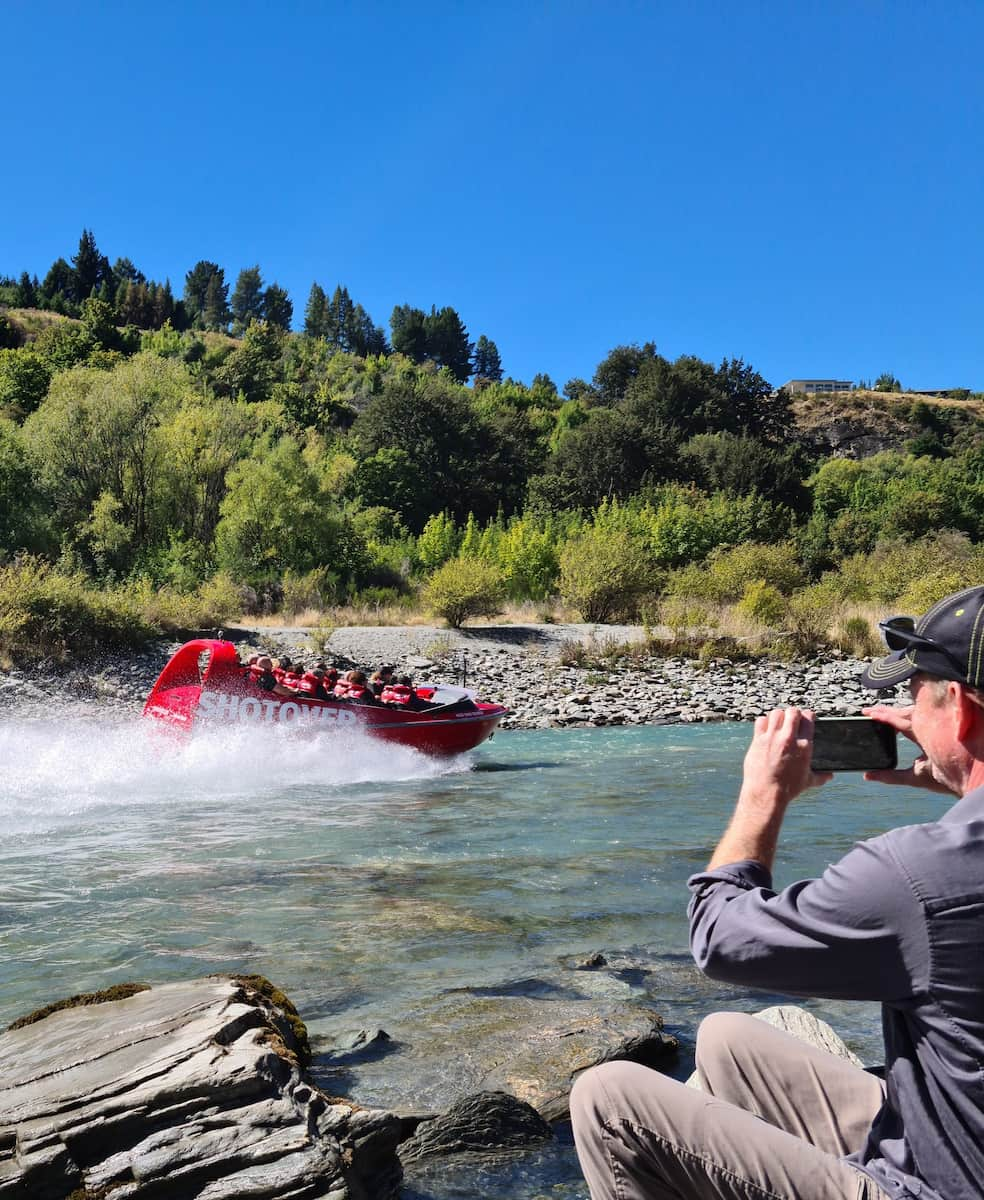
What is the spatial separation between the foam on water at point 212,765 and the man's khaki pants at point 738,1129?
1143 centimetres

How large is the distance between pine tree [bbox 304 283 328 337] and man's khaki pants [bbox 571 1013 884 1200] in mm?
118341

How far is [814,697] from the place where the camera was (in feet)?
70.5

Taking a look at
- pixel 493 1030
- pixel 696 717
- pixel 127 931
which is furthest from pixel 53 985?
pixel 696 717

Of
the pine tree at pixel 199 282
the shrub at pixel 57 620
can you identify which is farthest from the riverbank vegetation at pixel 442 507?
the pine tree at pixel 199 282

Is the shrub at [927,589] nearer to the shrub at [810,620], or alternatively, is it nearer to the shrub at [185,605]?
the shrub at [810,620]

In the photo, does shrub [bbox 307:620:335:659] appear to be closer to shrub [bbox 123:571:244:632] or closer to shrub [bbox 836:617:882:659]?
shrub [bbox 123:571:244:632]

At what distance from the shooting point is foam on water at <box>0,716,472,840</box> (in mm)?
13508

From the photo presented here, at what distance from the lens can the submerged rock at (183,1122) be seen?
3100mm

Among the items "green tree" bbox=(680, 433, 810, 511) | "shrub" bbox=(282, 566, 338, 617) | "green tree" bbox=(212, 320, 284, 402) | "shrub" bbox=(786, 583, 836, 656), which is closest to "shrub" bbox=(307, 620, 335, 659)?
"shrub" bbox=(282, 566, 338, 617)

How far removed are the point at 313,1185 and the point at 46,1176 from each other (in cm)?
80

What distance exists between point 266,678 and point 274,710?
46 cm

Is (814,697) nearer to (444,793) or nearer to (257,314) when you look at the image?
(444,793)

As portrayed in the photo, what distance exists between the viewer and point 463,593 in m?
28.1

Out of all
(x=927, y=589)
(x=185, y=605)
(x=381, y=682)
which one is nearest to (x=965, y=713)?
(x=381, y=682)
